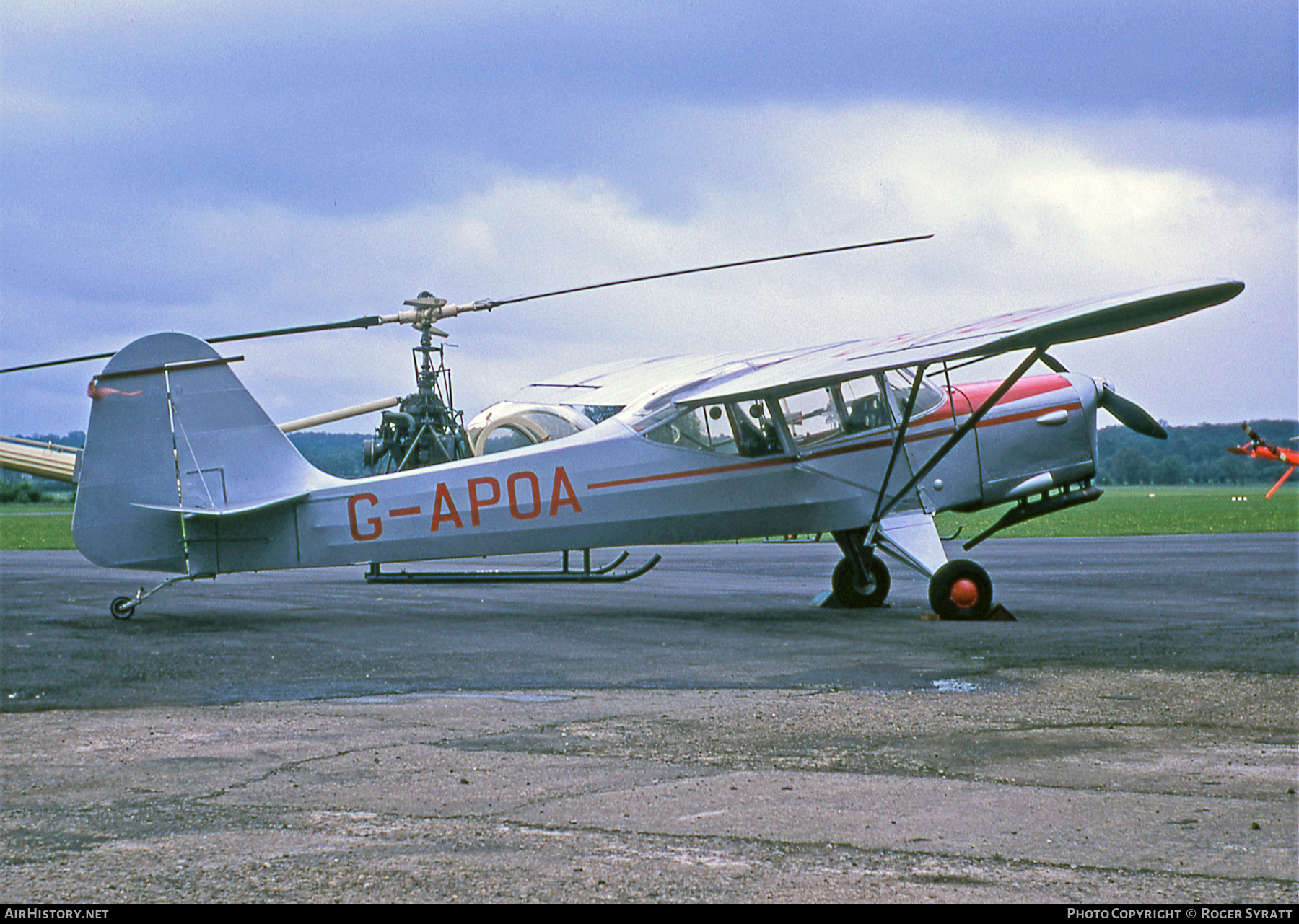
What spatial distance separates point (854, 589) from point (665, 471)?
8.76 feet

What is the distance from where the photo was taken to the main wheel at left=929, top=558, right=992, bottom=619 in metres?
12.5

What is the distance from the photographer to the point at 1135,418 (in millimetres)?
15094

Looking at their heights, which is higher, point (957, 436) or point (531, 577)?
point (957, 436)

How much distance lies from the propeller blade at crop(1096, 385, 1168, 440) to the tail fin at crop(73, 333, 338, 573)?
356 inches

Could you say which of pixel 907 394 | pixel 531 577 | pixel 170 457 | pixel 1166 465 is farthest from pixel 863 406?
pixel 1166 465

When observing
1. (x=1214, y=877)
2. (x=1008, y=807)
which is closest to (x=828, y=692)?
(x=1008, y=807)

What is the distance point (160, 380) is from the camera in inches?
517

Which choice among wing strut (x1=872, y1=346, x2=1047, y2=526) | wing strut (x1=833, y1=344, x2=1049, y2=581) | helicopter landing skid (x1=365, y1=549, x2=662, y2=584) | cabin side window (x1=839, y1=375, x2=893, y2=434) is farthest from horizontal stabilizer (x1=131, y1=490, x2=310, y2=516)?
wing strut (x1=872, y1=346, x2=1047, y2=526)

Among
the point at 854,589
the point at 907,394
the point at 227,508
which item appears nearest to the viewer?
the point at 227,508

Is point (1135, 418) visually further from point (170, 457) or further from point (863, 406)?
point (170, 457)

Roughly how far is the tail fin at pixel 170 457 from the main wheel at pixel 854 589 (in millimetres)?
5788

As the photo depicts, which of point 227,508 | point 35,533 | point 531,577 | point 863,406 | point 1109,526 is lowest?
point 1109,526

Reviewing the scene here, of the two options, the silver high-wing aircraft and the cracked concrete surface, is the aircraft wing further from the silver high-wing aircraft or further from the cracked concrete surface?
the cracked concrete surface
